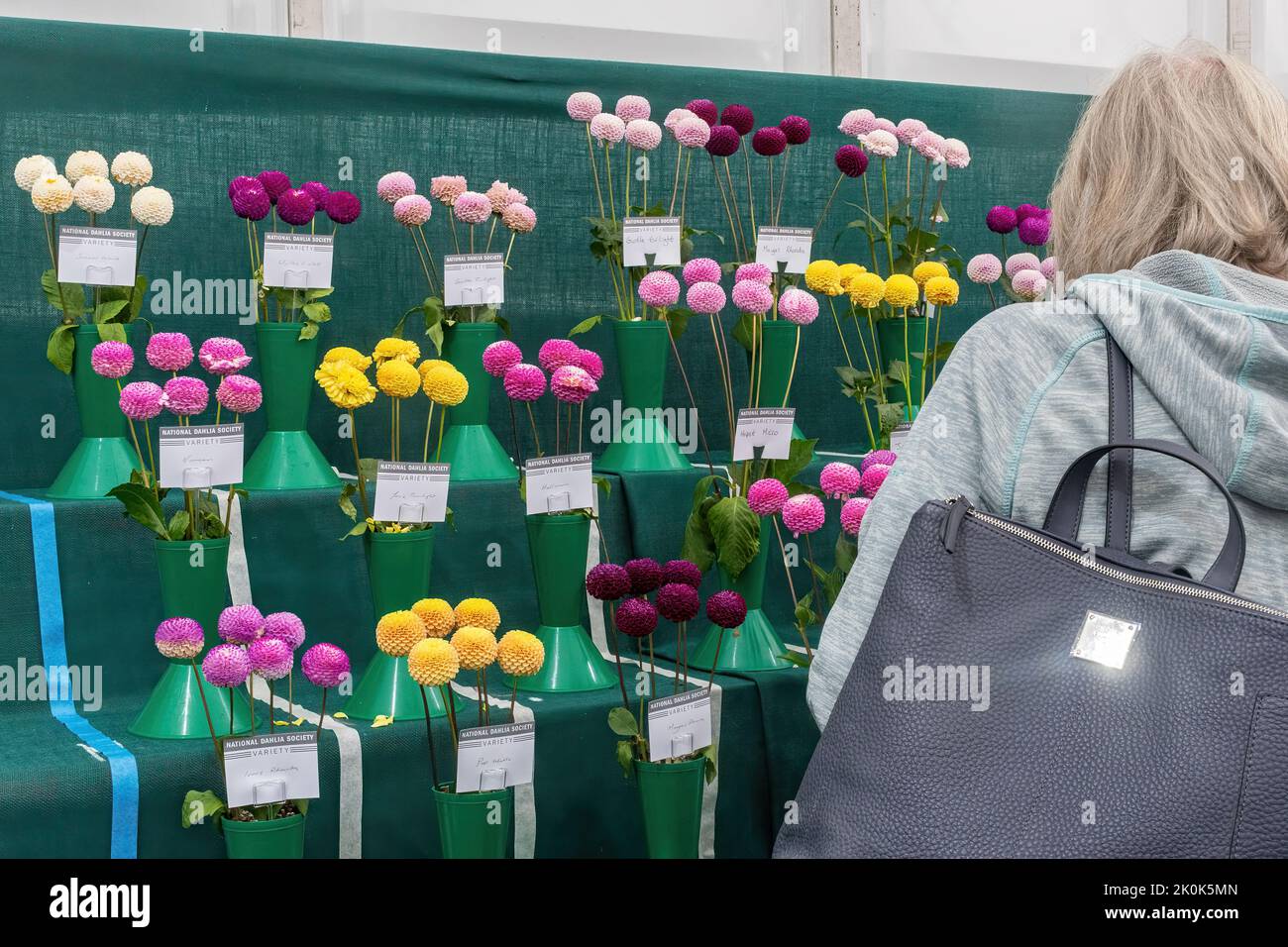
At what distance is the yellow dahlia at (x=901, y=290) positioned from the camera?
1985 mm

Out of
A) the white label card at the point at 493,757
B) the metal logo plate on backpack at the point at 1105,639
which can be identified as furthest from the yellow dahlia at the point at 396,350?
the metal logo plate on backpack at the point at 1105,639

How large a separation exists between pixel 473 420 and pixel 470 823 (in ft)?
2.45

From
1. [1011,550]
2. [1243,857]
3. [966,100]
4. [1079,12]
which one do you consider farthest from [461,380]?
[1079,12]

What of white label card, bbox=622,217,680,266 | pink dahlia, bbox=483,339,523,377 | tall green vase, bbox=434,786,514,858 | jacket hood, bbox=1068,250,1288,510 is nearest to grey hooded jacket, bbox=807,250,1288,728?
jacket hood, bbox=1068,250,1288,510

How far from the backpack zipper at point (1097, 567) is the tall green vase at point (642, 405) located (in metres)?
1.24

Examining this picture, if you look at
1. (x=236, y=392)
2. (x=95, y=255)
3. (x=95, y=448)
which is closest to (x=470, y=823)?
(x=236, y=392)

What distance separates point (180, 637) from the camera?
1471 millimetres

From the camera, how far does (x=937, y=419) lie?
3.00 feet

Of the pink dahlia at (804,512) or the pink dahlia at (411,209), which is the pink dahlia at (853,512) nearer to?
the pink dahlia at (804,512)

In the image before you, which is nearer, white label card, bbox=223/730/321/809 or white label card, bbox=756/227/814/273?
white label card, bbox=223/730/321/809

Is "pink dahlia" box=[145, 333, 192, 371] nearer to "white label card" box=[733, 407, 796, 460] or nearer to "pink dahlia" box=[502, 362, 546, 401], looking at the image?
"pink dahlia" box=[502, 362, 546, 401]

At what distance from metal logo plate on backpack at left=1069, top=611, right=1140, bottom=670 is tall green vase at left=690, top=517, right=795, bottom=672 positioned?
117cm

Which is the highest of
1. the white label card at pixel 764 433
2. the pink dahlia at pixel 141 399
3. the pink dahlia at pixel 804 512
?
the pink dahlia at pixel 141 399

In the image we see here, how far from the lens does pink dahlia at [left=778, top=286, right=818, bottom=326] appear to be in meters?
1.89
